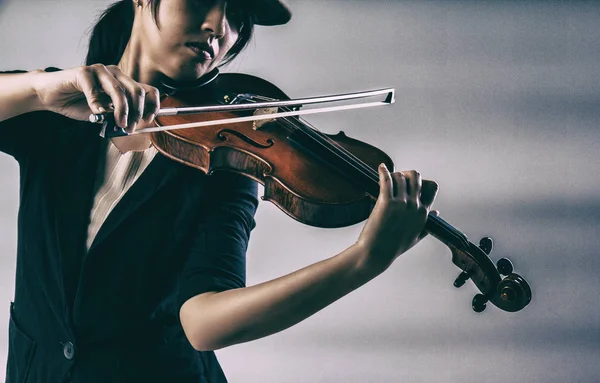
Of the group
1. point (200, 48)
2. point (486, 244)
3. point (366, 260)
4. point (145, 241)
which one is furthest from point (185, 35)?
point (486, 244)

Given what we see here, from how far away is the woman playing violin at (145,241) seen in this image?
2.35 feet

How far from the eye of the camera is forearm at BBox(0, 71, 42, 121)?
0.71m

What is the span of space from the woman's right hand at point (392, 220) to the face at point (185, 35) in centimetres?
28

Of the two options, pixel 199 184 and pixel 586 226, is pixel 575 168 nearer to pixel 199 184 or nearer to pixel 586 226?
pixel 586 226

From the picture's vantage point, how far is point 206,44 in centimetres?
83

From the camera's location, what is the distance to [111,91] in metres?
0.61

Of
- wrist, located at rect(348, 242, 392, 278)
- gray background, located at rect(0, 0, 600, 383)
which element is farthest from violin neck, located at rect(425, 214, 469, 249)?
gray background, located at rect(0, 0, 600, 383)

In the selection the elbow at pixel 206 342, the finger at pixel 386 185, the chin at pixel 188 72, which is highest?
the chin at pixel 188 72

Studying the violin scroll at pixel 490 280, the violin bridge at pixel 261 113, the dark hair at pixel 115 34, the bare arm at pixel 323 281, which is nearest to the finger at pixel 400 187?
the bare arm at pixel 323 281

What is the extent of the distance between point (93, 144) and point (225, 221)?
197 mm

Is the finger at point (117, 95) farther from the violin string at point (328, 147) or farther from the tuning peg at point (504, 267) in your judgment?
the tuning peg at point (504, 267)

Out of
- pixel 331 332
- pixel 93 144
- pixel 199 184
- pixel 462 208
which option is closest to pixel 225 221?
pixel 199 184

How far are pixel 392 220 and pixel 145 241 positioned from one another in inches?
12.0

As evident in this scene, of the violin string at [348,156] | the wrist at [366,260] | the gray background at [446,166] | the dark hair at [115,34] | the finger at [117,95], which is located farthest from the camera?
the gray background at [446,166]
